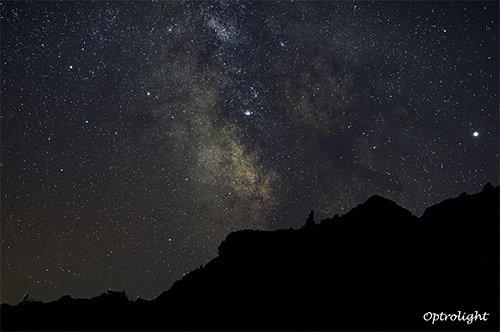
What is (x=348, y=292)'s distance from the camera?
19.2 meters

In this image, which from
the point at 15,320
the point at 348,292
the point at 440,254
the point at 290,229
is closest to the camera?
the point at 440,254

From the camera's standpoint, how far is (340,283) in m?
20.1

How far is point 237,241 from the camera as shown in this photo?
2653cm

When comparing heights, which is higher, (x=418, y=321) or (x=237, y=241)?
(x=237, y=241)

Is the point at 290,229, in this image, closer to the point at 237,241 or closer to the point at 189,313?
the point at 237,241

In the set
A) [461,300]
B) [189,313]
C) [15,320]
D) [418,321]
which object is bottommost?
[15,320]

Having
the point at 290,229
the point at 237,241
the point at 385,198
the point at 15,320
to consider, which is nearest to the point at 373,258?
the point at 385,198

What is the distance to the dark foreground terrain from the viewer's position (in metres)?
16.1

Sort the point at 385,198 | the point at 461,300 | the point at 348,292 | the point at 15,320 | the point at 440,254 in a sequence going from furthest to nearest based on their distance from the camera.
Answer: the point at 385,198, the point at 15,320, the point at 348,292, the point at 440,254, the point at 461,300

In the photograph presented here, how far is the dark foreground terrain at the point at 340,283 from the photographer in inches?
632

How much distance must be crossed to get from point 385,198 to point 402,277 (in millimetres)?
6836

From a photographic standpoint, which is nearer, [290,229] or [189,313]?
[189,313]

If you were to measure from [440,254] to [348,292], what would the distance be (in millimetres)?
6609

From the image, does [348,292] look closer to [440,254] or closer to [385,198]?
[440,254]
